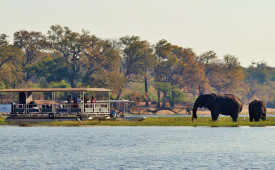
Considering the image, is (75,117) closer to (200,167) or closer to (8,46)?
(200,167)

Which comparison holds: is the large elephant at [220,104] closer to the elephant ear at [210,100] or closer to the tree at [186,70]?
the elephant ear at [210,100]

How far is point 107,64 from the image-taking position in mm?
130500

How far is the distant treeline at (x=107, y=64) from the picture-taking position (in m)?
127

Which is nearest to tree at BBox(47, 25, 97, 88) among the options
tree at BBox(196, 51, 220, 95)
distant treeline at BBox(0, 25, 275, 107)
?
distant treeline at BBox(0, 25, 275, 107)

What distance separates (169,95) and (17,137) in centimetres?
8260

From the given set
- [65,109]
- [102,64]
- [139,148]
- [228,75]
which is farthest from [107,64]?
[139,148]

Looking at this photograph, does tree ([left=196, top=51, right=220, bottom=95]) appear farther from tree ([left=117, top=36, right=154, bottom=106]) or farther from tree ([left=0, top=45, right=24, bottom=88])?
tree ([left=0, top=45, right=24, bottom=88])

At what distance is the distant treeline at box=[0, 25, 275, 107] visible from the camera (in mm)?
126688

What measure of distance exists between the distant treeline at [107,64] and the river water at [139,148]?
67.7m

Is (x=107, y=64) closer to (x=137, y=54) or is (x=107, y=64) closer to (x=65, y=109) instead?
(x=137, y=54)

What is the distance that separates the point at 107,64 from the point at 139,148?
89809mm

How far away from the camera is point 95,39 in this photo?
12950cm

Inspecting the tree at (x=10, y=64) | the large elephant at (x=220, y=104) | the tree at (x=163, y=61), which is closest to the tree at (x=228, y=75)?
the tree at (x=163, y=61)

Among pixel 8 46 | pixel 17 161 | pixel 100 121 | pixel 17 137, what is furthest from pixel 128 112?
pixel 17 161
